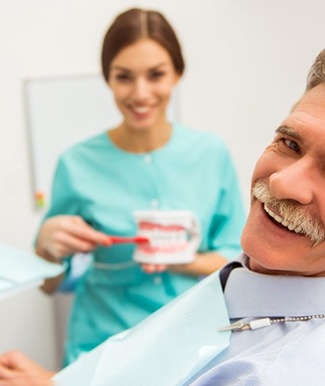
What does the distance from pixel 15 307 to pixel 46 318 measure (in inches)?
5.1

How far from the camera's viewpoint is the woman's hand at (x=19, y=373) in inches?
35.7

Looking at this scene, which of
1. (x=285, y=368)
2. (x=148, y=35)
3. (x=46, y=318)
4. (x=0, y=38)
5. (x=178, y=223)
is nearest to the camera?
(x=285, y=368)

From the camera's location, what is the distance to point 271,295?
0.85m

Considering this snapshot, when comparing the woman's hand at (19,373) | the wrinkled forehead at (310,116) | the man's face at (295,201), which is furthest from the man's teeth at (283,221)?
the woman's hand at (19,373)

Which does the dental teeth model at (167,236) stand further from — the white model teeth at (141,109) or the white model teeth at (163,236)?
the white model teeth at (141,109)

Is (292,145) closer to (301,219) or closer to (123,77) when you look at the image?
(301,219)

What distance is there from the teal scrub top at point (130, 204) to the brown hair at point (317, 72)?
24.0 inches

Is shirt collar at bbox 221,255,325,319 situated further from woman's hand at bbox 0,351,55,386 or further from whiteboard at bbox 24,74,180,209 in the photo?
whiteboard at bbox 24,74,180,209

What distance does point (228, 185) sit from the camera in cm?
149

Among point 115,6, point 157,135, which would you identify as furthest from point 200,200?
point 115,6

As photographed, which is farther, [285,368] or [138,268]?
[138,268]

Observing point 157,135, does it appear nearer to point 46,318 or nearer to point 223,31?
point 223,31

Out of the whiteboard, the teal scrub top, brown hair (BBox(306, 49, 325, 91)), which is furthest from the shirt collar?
the whiteboard

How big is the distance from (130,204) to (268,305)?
0.64 meters
